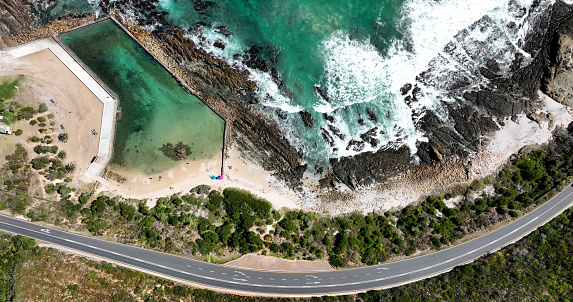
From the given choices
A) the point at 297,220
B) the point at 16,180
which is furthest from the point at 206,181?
the point at 16,180

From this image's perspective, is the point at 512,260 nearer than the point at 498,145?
Yes

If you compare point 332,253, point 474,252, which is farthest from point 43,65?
point 474,252

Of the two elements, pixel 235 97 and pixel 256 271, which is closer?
pixel 256 271

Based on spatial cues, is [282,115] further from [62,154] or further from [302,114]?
[62,154]

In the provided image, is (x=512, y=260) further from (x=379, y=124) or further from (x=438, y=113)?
(x=379, y=124)

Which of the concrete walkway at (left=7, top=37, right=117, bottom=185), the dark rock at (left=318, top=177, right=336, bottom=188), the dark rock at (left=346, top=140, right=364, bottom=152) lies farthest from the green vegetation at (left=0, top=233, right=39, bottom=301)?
the dark rock at (left=346, top=140, right=364, bottom=152)

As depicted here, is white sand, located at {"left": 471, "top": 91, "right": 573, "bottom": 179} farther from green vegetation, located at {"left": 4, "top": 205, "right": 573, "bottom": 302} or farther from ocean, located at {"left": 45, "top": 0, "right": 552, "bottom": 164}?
green vegetation, located at {"left": 4, "top": 205, "right": 573, "bottom": 302}
